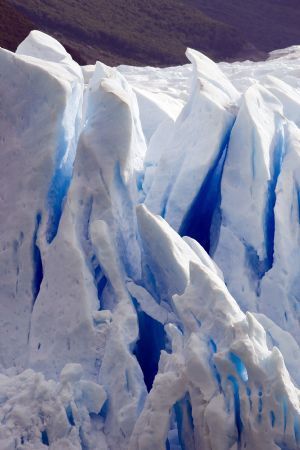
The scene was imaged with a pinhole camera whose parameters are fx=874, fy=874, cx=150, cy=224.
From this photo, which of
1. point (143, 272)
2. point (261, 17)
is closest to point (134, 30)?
point (261, 17)

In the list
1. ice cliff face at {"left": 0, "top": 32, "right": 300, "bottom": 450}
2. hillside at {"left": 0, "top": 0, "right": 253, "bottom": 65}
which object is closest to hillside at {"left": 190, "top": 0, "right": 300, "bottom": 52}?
hillside at {"left": 0, "top": 0, "right": 253, "bottom": 65}

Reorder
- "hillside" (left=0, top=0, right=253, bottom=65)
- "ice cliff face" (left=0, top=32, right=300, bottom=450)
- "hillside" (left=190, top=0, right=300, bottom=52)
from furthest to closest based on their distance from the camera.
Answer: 1. "hillside" (left=190, top=0, right=300, bottom=52)
2. "hillside" (left=0, top=0, right=253, bottom=65)
3. "ice cliff face" (left=0, top=32, right=300, bottom=450)

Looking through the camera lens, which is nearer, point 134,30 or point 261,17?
point 134,30

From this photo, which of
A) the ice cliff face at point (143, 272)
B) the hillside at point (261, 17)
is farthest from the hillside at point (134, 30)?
the ice cliff face at point (143, 272)

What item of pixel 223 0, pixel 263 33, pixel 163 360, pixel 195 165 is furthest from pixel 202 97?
pixel 223 0

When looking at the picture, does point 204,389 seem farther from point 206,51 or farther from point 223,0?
point 223,0

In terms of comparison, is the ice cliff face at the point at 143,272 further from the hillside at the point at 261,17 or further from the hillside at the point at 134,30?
the hillside at the point at 261,17

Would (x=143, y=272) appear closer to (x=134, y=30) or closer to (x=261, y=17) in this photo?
(x=134, y=30)

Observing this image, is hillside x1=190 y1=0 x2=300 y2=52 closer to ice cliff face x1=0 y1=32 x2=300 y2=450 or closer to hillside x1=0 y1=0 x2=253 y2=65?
hillside x1=0 y1=0 x2=253 y2=65

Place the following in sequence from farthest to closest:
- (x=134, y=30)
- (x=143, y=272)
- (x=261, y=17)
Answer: (x=261, y=17), (x=134, y=30), (x=143, y=272)
